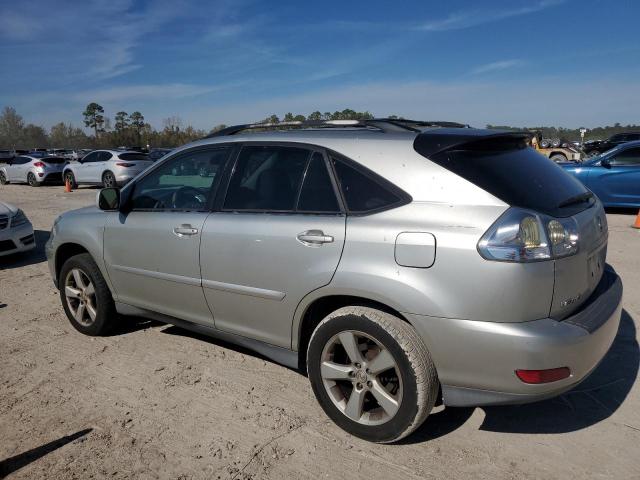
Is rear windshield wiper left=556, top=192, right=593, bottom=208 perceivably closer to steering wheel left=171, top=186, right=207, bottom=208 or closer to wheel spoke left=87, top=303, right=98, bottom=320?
steering wheel left=171, top=186, right=207, bottom=208

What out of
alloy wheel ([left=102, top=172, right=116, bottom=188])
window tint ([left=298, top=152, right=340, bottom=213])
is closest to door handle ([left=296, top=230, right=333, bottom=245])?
window tint ([left=298, top=152, right=340, bottom=213])

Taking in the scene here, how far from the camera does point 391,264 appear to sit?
248 cm

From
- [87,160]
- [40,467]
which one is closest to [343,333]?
[40,467]

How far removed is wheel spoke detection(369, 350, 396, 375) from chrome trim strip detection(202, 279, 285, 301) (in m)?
0.67

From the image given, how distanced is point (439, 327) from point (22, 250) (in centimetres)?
700

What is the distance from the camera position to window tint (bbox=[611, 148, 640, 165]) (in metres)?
10.7

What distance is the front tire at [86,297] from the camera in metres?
4.16

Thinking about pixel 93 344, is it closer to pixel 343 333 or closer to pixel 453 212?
pixel 343 333

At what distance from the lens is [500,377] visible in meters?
2.31

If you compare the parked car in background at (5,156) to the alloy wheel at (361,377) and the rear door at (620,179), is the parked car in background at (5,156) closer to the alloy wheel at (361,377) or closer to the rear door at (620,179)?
the rear door at (620,179)

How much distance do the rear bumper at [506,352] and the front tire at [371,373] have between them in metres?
0.10

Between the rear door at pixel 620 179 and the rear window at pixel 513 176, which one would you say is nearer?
the rear window at pixel 513 176

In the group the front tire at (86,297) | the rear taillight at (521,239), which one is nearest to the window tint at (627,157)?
the rear taillight at (521,239)

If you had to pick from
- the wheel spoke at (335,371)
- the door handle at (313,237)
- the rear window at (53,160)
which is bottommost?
the wheel spoke at (335,371)
